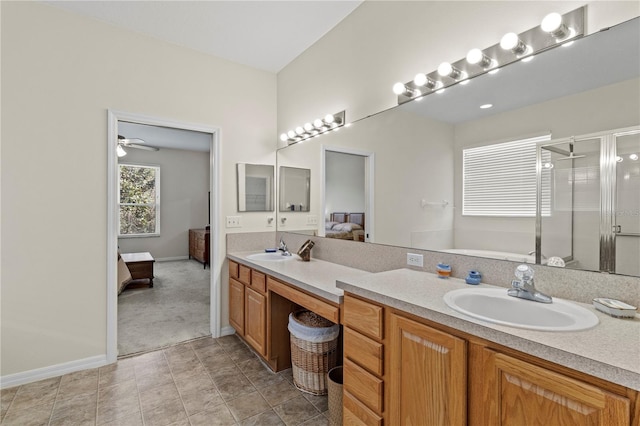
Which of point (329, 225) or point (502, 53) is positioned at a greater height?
point (502, 53)

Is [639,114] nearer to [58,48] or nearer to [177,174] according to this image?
[58,48]

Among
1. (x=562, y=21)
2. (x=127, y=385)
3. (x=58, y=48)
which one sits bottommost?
(x=127, y=385)

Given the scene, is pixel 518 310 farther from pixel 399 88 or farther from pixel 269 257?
pixel 269 257

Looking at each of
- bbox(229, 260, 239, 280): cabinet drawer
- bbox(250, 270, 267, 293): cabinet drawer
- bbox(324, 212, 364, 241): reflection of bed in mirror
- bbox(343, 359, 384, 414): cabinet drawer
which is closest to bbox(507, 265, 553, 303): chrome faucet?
bbox(343, 359, 384, 414): cabinet drawer

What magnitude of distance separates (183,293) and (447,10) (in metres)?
4.48

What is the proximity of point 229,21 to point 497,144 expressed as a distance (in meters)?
2.22

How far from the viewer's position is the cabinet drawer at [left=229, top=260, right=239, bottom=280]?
2789mm

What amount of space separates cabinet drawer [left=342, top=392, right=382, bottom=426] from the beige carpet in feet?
6.42

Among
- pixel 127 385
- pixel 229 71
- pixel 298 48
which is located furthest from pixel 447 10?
pixel 127 385

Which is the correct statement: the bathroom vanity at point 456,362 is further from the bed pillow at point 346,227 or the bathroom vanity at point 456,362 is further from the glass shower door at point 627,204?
the bed pillow at point 346,227

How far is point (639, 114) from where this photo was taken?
1082 millimetres

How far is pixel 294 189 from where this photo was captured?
3078 millimetres

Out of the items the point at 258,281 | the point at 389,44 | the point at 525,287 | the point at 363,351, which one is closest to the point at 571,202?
the point at 525,287

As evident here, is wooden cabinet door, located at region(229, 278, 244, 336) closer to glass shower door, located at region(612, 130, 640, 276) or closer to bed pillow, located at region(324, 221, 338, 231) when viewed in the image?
bed pillow, located at region(324, 221, 338, 231)
